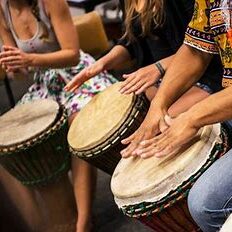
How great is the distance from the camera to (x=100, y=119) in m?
1.64

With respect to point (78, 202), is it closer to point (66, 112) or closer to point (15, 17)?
point (66, 112)

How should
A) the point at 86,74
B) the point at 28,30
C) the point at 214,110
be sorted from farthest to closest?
the point at 28,30 < the point at 86,74 < the point at 214,110

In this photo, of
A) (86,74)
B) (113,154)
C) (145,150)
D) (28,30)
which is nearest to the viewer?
(145,150)

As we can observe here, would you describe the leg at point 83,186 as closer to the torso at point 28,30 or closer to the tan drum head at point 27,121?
the tan drum head at point 27,121

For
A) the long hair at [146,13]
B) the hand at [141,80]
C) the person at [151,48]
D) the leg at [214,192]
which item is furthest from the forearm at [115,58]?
the leg at [214,192]

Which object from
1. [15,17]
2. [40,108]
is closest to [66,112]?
[40,108]

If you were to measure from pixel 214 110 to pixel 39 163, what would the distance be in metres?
0.89

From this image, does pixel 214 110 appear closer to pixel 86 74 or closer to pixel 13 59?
pixel 86 74

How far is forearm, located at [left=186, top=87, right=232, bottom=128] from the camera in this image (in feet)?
3.83

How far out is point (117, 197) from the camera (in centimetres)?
131

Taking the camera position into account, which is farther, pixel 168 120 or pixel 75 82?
pixel 75 82

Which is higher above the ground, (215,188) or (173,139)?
(173,139)

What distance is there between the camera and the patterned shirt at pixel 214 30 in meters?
1.22

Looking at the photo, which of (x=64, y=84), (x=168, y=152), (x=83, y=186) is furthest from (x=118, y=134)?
(x=64, y=84)
